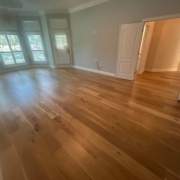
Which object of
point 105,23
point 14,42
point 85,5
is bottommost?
point 14,42

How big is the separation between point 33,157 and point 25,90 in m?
2.63

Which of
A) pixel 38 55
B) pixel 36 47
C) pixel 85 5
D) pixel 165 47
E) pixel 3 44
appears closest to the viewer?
pixel 85 5

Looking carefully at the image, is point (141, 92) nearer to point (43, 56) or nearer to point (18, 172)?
point (18, 172)

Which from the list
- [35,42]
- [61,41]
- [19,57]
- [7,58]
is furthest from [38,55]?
[61,41]

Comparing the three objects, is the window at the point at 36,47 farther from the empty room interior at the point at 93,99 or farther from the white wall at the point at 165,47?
the white wall at the point at 165,47

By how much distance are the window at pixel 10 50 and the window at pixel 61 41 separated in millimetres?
2324

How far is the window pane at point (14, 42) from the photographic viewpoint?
5535mm

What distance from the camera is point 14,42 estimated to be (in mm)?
5684

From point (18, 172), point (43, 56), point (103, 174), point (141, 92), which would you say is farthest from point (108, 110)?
point (43, 56)

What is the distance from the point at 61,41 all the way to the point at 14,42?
8.84 feet

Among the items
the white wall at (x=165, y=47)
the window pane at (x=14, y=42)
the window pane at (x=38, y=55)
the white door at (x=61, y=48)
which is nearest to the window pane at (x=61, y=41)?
the white door at (x=61, y=48)

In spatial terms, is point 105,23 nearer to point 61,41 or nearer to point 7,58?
point 61,41

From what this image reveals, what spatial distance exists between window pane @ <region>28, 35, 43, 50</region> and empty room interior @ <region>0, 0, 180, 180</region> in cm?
4

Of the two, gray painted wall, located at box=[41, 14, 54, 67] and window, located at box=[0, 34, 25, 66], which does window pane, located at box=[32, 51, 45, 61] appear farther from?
window, located at box=[0, 34, 25, 66]
